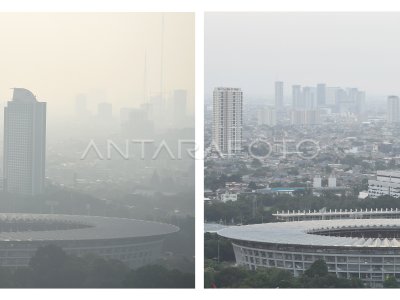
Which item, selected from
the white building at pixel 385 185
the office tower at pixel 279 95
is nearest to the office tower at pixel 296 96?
the office tower at pixel 279 95

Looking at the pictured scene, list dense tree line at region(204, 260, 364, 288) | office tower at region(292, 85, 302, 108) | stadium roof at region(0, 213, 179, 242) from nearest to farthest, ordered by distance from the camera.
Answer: dense tree line at region(204, 260, 364, 288)
stadium roof at region(0, 213, 179, 242)
office tower at region(292, 85, 302, 108)

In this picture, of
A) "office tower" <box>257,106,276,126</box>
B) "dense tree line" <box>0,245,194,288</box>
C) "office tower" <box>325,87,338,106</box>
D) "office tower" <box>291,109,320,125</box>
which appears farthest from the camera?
"office tower" <box>325,87,338,106</box>

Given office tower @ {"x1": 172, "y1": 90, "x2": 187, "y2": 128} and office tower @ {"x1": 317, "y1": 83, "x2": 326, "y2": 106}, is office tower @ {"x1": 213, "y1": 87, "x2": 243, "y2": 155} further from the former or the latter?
office tower @ {"x1": 172, "y1": 90, "x2": 187, "y2": 128}

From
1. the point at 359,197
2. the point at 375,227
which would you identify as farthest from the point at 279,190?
the point at 375,227

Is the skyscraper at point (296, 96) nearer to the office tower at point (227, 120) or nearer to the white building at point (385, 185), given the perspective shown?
the office tower at point (227, 120)

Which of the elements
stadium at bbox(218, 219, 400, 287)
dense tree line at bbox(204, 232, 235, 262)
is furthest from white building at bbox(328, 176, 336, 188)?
stadium at bbox(218, 219, 400, 287)

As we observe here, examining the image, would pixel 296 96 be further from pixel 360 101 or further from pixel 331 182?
pixel 331 182
